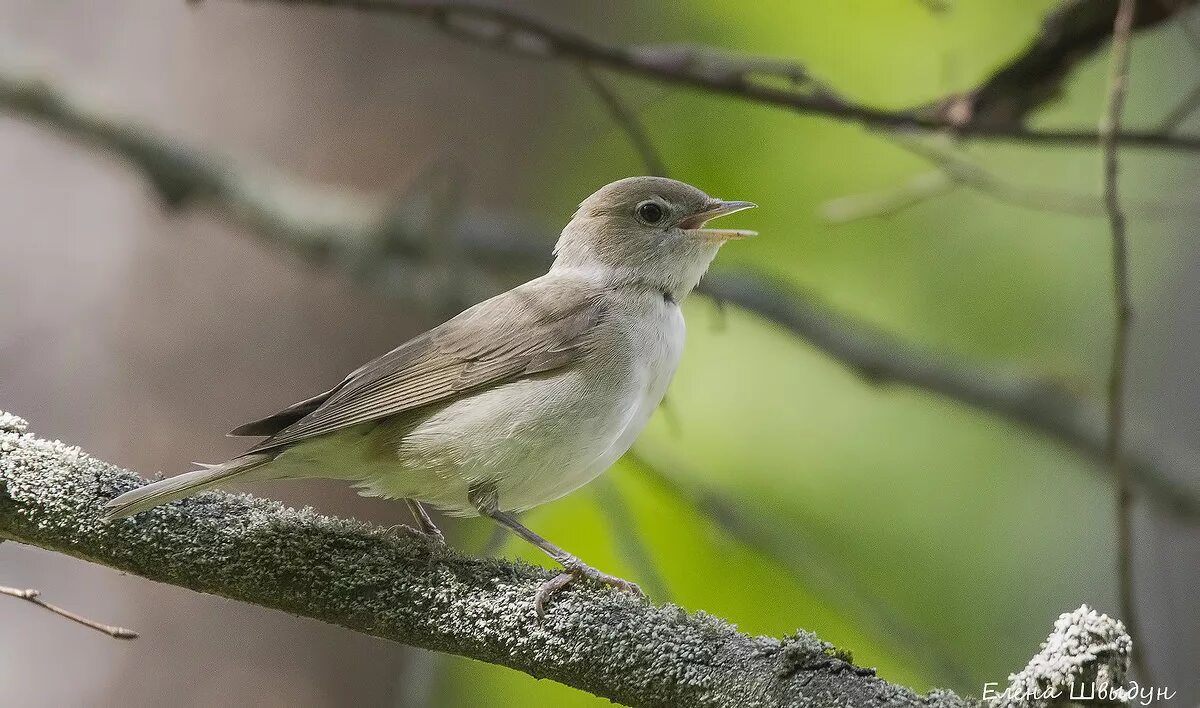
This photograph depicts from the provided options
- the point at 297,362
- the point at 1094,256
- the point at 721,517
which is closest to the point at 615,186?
the point at 721,517

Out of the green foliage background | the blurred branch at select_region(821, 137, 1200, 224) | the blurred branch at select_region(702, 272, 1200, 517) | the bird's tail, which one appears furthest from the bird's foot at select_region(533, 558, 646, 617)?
the blurred branch at select_region(702, 272, 1200, 517)

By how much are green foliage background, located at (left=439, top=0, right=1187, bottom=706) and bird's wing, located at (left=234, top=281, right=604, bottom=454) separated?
168 cm

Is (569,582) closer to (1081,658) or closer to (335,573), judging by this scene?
(335,573)

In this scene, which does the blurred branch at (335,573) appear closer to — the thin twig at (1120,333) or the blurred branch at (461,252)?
the thin twig at (1120,333)

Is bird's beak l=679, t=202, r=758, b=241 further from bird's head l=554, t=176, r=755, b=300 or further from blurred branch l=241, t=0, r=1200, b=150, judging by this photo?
blurred branch l=241, t=0, r=1200, b=150

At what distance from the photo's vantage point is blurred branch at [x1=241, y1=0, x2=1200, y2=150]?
12.7 feet

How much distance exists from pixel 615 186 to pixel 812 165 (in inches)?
120

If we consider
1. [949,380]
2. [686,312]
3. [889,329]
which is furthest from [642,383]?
[889,329]

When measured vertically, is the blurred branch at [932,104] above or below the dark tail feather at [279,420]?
above

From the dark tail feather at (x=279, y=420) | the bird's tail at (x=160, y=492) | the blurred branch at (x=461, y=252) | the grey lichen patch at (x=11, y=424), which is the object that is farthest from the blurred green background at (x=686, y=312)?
the grey lichen patch at (x=11, y=424)

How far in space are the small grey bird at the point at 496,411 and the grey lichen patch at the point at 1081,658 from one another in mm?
1201

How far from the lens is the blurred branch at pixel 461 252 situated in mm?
5387

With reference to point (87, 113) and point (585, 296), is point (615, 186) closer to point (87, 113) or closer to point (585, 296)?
point (585, 296)

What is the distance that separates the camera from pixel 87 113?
582 cm
